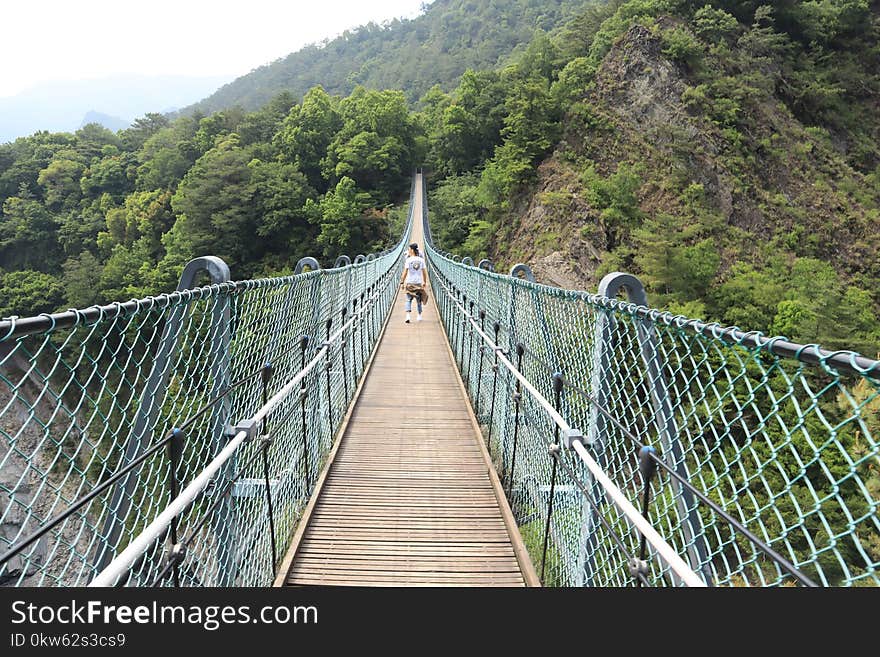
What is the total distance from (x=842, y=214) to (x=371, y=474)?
1983 cm

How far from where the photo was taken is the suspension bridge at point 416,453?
94cm

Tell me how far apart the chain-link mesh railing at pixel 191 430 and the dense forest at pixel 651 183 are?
1175cm

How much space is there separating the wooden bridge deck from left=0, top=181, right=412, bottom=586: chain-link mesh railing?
17 centimetres

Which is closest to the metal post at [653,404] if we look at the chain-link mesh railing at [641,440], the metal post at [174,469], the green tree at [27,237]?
the chain-link mesh railing at [641,440]

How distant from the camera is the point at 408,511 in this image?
262 cm

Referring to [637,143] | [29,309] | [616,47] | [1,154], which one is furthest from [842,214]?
[1,154]

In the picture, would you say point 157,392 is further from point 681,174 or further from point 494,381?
point 681,174

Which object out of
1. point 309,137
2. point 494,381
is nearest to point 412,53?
point 309,137

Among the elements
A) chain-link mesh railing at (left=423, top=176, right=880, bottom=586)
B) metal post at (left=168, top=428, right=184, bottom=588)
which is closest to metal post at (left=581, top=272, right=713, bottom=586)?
chain-link mesh railing at (left=423, top=176, right=880, bottom=586)

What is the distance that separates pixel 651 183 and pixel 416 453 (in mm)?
17286

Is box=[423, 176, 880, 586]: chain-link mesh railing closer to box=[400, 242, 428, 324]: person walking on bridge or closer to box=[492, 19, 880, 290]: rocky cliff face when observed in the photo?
box=[400, 242, 428, 324]: person walking on bridge

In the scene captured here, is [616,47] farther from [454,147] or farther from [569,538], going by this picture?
[569,538]

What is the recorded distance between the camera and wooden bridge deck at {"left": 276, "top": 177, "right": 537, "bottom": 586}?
2.15 meters

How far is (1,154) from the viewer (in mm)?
40625
